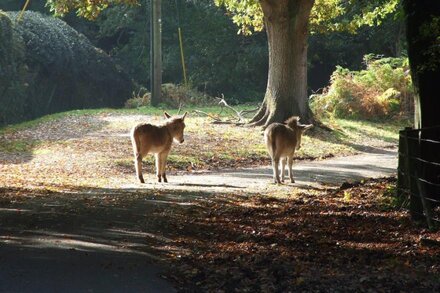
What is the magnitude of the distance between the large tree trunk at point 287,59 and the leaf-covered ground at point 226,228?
21.6ft

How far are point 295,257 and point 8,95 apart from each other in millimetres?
24179

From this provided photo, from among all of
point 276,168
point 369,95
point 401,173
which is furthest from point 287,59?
point 401,173

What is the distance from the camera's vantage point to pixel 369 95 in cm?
3316

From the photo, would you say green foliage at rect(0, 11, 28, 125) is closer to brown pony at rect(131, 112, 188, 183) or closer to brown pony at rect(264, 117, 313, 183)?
brown pony at rect(131, 112, 188, 183)

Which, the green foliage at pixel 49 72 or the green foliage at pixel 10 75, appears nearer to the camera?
the green foliage at pixel 10 75

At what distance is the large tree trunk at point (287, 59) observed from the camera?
1040 inches

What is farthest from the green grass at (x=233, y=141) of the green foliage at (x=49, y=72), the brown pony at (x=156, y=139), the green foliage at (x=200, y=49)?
the green foliage at (x=200, y=49)

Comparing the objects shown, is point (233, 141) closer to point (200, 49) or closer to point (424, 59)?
point (424, 59)

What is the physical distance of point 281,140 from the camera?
1742 centimetres

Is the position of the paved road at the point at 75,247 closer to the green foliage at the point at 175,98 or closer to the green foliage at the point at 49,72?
the green foliage at the point at 49,72

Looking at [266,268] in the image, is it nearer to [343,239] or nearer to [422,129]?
[343,239]

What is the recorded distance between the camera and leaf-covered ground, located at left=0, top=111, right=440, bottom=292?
8656mm

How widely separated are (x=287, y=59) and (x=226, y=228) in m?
16.0

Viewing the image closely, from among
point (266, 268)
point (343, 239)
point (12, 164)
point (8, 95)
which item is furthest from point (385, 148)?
point (266, 268)
